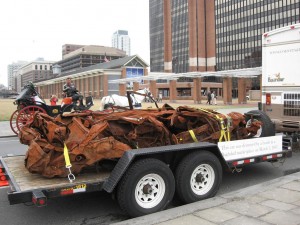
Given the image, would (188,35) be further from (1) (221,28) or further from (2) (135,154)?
(2) (135,154)

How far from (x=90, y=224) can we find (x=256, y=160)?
10.0 ft

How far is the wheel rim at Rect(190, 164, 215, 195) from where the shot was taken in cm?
534

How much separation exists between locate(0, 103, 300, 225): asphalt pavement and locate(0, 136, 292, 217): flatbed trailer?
0.84ft

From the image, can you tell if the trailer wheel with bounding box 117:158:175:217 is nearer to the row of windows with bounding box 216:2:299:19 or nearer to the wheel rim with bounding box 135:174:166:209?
the wheel rim with bounding box 135:174:166:209

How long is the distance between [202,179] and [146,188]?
40.9 inches

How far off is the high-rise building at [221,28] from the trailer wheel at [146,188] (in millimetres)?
120194

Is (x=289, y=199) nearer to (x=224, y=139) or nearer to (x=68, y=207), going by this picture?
(x=224, y=139)

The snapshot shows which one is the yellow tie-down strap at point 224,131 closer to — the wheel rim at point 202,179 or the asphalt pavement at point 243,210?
the wheel rim at point 202,179

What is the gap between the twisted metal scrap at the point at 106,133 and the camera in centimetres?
470

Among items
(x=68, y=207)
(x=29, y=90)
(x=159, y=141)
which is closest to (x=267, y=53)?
(x=159, y=141)

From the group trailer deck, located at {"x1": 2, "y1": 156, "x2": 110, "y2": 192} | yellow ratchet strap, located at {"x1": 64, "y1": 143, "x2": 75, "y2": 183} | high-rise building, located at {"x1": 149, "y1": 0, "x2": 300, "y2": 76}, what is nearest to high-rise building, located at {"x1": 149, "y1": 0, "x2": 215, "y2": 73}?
high-rise building, located at {"x1": 149, "y1": 0, "x2": 300, "y2": 76}

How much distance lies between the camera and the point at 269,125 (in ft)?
27.0

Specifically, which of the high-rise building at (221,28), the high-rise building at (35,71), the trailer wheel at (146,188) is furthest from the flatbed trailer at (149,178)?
the high-rise building at (35,71)

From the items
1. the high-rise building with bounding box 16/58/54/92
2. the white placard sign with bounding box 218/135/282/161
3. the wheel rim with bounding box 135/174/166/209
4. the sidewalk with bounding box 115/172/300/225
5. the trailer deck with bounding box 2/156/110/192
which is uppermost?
the high-rise building with bounding box 16/58/54/92
